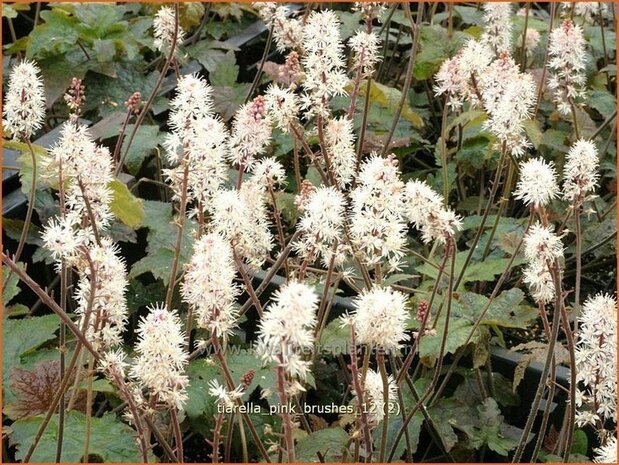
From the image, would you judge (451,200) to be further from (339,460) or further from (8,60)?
(8,60)

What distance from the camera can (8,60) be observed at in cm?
366

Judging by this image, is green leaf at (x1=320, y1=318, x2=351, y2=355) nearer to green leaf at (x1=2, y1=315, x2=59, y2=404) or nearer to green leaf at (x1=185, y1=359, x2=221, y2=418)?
green leaf at (x1=185, y1=359, x2=221, y2=418)

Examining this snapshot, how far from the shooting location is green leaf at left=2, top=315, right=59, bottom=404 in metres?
2.12

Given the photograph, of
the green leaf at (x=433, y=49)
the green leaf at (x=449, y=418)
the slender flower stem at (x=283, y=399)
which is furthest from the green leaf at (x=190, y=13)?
the slender flower stem at (x=283, y=399)

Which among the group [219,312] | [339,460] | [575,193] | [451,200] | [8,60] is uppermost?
[8,60]

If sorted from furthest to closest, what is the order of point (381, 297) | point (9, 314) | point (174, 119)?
1. point (9, 314)
2. point (174, 119)
3. point (381, 297)

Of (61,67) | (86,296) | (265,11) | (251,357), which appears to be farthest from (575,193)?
(61,67)

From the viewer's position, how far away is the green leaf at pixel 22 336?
6.95ft

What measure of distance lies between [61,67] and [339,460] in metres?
2.01

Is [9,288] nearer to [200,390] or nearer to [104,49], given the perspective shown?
[200,390]

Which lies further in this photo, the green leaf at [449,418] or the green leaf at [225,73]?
the green leaf at [225,73]

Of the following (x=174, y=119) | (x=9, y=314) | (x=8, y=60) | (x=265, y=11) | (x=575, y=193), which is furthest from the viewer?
(x=8, y=60)

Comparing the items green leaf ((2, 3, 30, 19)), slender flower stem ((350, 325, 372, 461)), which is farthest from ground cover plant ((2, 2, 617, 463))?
green leaf ((2, 3, 30, 19))

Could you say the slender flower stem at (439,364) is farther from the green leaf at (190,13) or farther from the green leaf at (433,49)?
the green leaf at (190,13)
